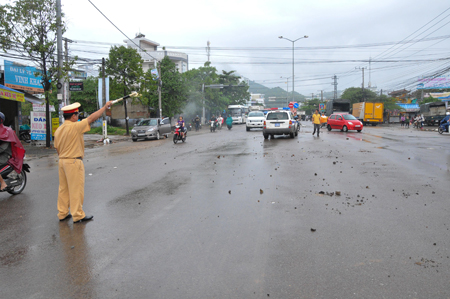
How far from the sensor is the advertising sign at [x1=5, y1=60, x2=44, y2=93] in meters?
24.2

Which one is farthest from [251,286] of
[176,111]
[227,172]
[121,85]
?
[176,111]

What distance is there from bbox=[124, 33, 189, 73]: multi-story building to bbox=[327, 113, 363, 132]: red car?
4369 cm

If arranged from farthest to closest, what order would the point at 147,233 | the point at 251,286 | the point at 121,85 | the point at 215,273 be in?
the point at 121,85, the point at 147,233, the point at 215,273, the point at 251,286

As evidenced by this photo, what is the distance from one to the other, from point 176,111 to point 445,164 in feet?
123

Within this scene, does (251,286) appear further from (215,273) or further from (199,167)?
(199,167)

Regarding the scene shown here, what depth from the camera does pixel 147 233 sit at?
16.6 ft

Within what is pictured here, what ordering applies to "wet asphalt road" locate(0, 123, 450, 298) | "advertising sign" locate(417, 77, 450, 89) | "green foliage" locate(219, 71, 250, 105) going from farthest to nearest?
"green foliage" locate(219, 71, 250, 105) → "advertising sign" locate(417, 77, 450, 89) → "wet asphalt road" locate(0, 123, 450, 298)

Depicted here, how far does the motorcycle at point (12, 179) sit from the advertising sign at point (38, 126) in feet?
51.8

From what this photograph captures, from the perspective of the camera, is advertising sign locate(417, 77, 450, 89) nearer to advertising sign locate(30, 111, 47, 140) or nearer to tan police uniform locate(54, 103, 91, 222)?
advertising sign locate(30, 111, 47, 140)

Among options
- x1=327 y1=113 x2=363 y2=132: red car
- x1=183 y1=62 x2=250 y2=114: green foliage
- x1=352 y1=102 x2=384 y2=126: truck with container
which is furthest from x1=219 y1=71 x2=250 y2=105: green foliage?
x1=327 y1=113 x2=363 y2=132: red car

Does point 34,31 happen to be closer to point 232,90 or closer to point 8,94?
point 8,94

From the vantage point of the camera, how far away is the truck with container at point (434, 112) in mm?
45138

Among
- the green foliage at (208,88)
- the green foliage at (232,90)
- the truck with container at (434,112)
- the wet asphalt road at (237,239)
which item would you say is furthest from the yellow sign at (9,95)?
the green foliage at (232,90)

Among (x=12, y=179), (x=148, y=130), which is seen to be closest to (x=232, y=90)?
(x=148, y=130)
